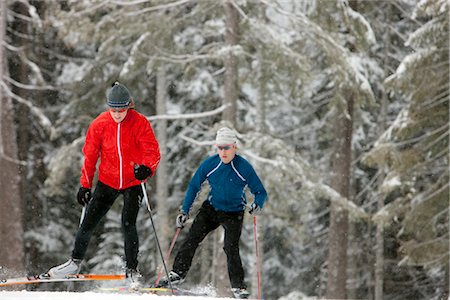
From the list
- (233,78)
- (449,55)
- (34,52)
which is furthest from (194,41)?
(449,55)

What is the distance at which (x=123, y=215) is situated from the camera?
752 centimetres

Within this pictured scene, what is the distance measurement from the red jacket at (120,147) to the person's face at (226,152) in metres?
0.66

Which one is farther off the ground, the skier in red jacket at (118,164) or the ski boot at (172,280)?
the skier in red jacket at (118,164)

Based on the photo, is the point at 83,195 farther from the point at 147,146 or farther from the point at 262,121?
the point at 262,121

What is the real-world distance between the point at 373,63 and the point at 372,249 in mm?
6588

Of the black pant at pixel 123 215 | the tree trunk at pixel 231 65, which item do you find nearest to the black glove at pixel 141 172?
the black pant at pixel 123 215

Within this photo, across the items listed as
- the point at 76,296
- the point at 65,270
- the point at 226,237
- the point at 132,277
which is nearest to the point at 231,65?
the point at 226,237

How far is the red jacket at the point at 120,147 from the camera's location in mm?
7344

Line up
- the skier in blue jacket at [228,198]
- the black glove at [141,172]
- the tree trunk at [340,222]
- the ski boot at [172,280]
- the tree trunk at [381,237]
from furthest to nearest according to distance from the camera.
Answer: the tree trunk at [381,237], the tree trunk at [340,222], the ski boot at [172,280], the skier in blue jacket at [228,198], the black glove at [141,172]

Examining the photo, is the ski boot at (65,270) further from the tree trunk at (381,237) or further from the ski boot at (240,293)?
the tree trunk at (381,237)

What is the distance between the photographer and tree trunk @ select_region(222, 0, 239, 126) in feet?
47.8

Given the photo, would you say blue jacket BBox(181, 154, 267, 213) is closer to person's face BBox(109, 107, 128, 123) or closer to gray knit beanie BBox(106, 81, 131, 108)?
person's face BBox(109, 107, 128, 123)

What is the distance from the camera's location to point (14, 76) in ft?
64.3

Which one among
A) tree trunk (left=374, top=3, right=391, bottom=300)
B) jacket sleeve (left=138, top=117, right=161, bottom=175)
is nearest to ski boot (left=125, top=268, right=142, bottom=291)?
jacket sleeve (left=138, top=117, right=161, bottom=175)
